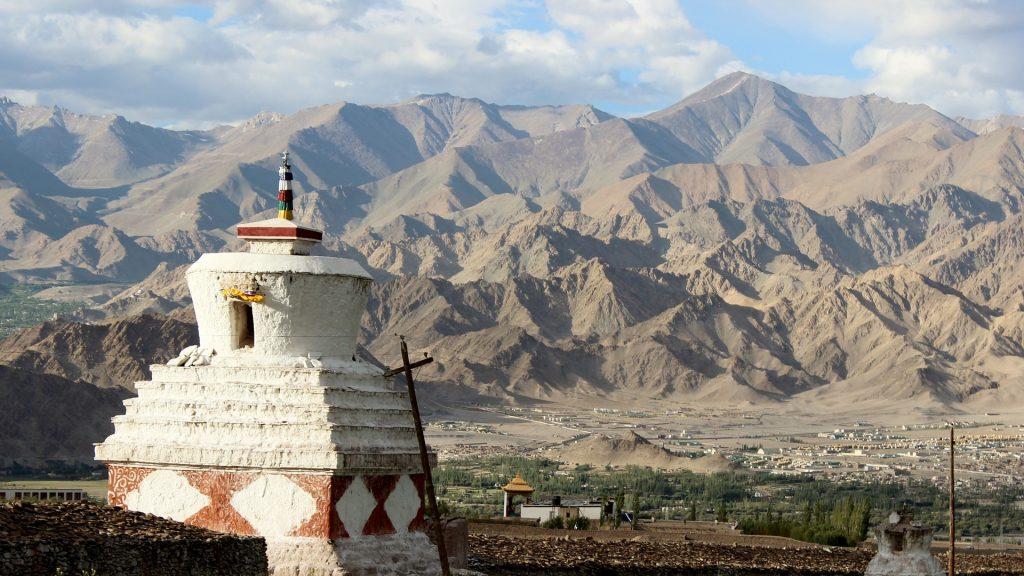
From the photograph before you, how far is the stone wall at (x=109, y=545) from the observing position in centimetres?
1670

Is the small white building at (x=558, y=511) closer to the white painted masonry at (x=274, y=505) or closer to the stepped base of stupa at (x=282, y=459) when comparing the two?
the stepped base of stupa at (x=282, y=459)

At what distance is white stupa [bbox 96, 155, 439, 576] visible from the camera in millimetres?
21641

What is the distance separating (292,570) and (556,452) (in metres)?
112

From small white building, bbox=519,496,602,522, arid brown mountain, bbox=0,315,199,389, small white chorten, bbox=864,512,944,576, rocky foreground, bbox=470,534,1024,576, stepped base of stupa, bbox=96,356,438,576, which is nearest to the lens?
stepped base of stupa, bbox=96,356,438,576

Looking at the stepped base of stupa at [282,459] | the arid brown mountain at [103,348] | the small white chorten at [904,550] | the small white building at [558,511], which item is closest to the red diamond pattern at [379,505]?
the stepped base of stupa at [282,459]

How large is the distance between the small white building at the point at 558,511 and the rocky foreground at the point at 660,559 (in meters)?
10.4

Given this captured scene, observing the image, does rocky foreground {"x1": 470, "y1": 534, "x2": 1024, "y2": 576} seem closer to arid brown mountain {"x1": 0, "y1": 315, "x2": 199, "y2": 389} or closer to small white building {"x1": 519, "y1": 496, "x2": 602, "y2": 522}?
small white building {"x1": 519, "y1": 496, "x2": 602, "y2": 522}

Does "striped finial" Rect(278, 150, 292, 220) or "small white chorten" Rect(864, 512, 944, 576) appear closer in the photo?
"striped finial" Rect(278, 150, 292, 220)

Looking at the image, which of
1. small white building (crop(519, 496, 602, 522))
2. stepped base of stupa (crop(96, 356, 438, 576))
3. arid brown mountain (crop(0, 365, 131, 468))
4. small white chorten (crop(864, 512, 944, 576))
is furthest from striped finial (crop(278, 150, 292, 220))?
arid brown mountain (crop(0, 365, 131, 468))

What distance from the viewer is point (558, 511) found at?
5662 centimetres

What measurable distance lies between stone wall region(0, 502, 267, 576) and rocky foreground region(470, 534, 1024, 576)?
35.8 ft

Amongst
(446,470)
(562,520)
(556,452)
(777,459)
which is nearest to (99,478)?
(446,470)

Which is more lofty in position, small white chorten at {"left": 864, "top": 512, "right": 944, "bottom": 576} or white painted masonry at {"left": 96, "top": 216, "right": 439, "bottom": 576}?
white painted masonry at {"left": 96, "top": 216, "right": 439, "bottom": 576}

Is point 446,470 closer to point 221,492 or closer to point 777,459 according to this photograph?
point 777,459
